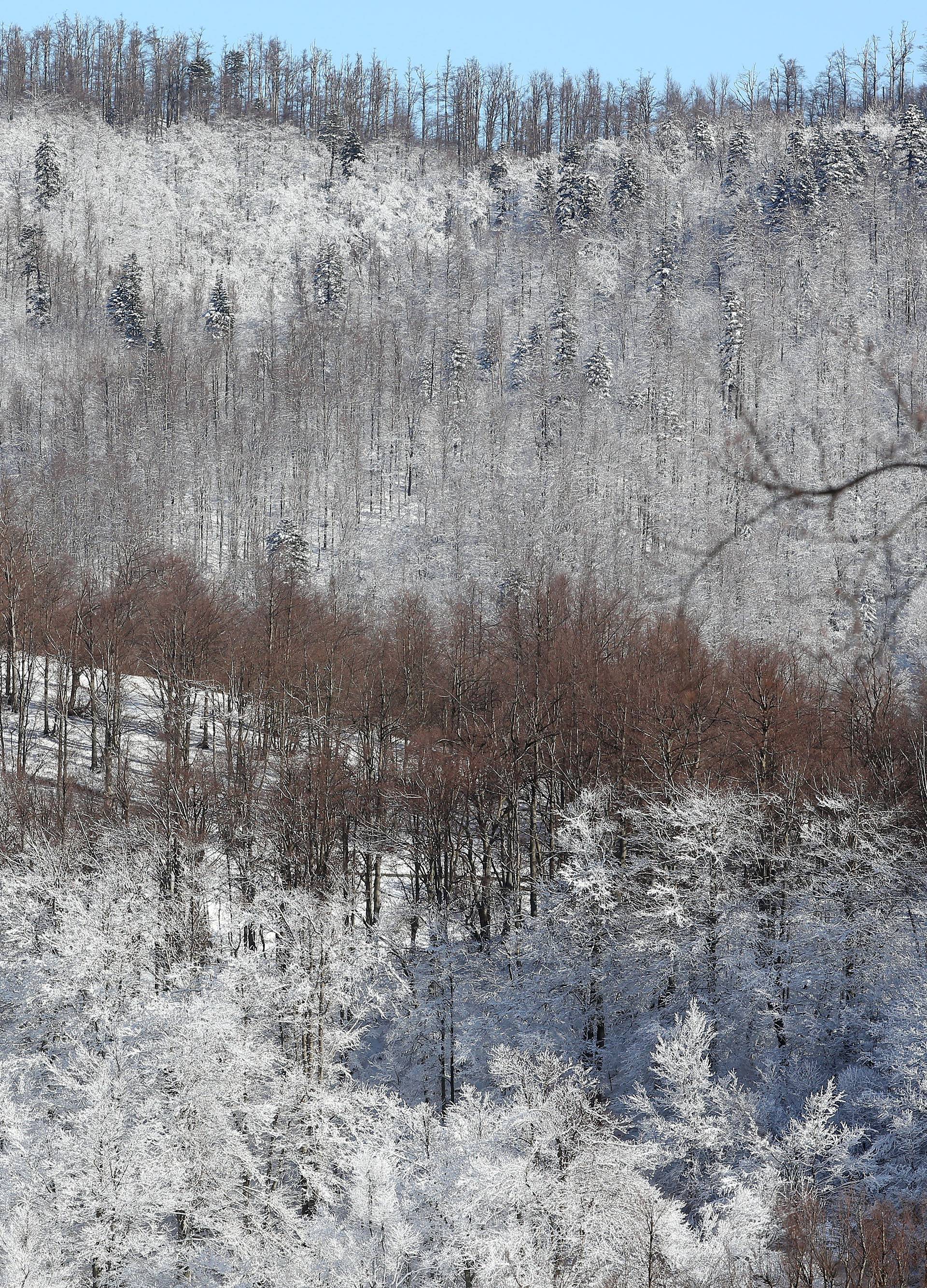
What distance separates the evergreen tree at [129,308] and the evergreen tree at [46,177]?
1058 inches

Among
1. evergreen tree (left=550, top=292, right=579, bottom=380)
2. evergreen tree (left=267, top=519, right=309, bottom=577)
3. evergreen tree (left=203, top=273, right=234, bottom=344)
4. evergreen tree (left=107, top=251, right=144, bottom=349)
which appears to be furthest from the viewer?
evergreen tree (left=203, top=273, right=234, bottom=344)

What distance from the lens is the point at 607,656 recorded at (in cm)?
4562

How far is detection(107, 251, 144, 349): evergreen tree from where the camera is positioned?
13400 centimetres

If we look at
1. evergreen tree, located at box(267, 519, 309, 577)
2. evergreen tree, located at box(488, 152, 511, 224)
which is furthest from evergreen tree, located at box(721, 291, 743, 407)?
evergreen tree, located at box(267, 519, 309, 577)

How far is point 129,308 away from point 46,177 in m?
35.7

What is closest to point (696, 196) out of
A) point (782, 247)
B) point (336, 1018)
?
point (782, 247)

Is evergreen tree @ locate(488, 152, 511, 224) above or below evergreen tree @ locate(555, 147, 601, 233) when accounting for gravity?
above

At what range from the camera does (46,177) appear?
150125 millimetres

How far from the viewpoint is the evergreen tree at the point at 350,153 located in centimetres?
16910

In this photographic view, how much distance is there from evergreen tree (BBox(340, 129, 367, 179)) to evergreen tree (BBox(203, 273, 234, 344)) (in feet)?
147

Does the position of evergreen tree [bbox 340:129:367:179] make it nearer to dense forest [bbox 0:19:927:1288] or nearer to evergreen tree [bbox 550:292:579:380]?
evergreen tree [bbox 550:292:579:380]

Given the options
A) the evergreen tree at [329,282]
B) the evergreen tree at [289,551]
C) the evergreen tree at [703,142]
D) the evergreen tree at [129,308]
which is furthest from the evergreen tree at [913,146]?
the evergreen tree at [289,551]

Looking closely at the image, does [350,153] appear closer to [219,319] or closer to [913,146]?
[219,319]

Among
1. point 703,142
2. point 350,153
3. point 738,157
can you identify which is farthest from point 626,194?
point 350,153
